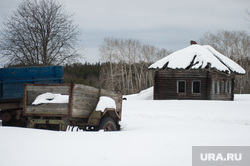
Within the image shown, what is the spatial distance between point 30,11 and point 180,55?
13870 mm

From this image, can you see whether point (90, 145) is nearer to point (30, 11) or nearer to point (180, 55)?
point (30, 11)

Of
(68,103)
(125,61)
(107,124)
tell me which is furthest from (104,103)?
(125,61)

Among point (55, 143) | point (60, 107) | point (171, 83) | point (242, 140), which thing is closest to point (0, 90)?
point (60, 107)

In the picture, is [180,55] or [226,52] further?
[226,52]

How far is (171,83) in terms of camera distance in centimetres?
2692

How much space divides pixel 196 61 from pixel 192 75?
1.30m

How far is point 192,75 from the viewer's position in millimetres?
26375

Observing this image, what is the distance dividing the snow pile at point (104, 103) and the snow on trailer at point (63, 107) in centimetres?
6

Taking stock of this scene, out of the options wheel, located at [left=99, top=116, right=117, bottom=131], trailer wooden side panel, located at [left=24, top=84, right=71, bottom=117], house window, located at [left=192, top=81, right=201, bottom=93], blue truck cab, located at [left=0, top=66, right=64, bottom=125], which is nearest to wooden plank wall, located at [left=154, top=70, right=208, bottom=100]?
house window, located at [left=192, top=81, right=201, bottom=93]

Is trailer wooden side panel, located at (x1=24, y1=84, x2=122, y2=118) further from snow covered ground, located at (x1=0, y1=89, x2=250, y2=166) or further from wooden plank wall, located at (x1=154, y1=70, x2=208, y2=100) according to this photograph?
wooden plank wall, located at (x1=154, y1=70, x2=208, y2=100)

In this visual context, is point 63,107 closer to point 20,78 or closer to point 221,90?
point 20,78

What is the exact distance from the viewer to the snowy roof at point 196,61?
84.2 feet

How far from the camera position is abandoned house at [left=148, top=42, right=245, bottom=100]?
2591cm

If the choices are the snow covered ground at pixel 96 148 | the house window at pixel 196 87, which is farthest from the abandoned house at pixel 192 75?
the snow covered ground at pixel 96 148
